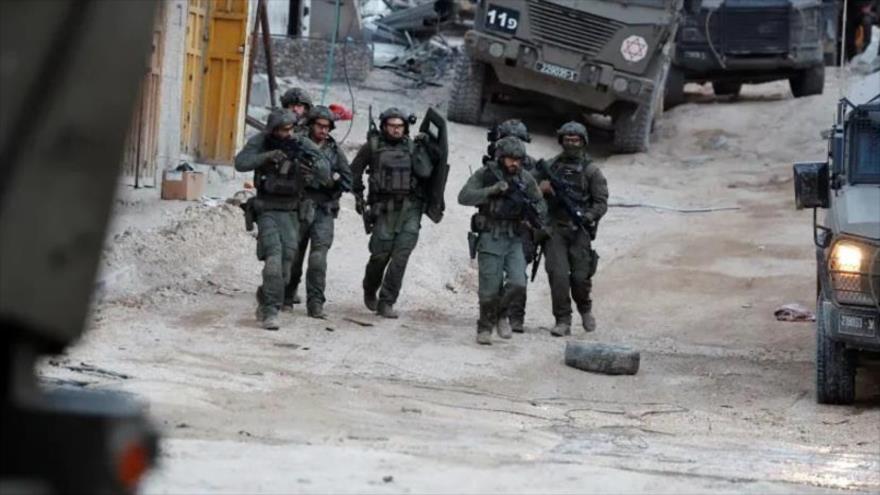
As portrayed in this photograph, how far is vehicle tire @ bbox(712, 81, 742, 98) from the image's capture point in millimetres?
27188

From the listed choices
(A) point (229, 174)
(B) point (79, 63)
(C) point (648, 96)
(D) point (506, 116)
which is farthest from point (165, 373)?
(D) point (506, 116)

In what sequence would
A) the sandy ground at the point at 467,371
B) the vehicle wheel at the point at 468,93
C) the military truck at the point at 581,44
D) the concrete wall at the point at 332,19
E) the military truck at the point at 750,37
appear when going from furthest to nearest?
the concrete wall at the point at 332,19 → the military truck at the point at 750,37 → the vehicle wheel at the point at 468,93 → the military truck at the point at 581,44 → the sandy ground at the point at 467,371

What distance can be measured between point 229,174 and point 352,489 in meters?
11.5

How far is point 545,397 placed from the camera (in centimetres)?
988

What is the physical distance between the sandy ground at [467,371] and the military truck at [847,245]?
30 centimetres

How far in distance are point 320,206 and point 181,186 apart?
131 inches

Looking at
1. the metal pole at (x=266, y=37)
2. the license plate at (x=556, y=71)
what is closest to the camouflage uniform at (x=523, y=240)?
the metal pole at (x=266, y=37)

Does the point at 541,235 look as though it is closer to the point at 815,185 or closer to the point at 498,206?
the point at 498,206

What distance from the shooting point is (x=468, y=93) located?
22125 millimetres

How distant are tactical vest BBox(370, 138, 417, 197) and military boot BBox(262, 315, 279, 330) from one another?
1359mm

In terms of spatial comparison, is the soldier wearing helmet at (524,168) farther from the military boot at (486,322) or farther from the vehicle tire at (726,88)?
the vehicle tire at (726,88)

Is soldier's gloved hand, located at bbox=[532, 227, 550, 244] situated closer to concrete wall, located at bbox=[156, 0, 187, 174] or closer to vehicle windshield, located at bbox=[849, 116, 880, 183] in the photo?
vehicle windshield, located at bbox=[849, 116, 880, 183]

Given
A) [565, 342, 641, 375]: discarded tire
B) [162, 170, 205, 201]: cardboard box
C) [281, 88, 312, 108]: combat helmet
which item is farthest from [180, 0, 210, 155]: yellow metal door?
[565, 342, 641, 375]: discarded tire

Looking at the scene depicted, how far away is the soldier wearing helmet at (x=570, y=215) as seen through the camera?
1240 cm
